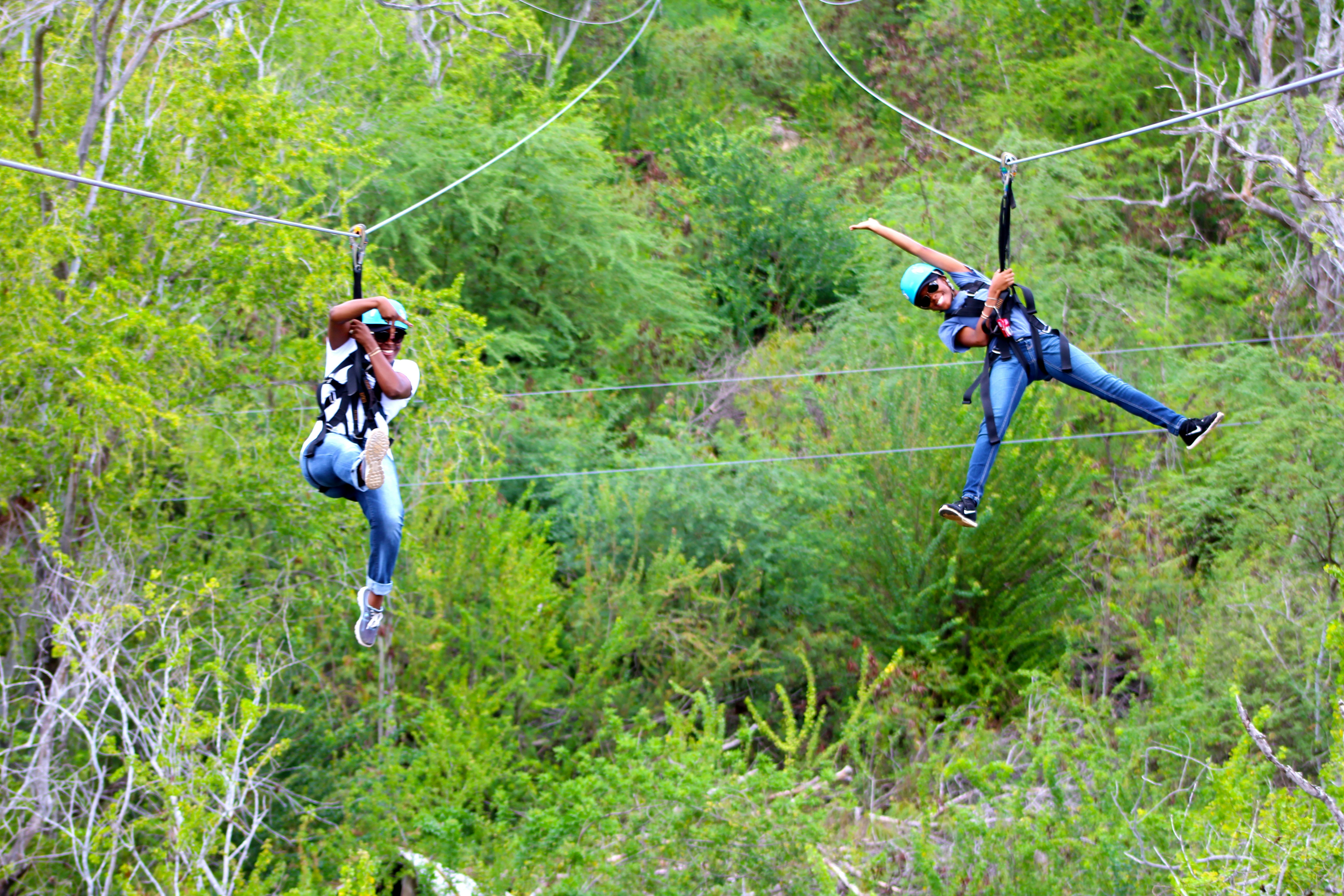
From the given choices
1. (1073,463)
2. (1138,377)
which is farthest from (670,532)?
(1138,377)

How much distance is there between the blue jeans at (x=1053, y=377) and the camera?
303 inches

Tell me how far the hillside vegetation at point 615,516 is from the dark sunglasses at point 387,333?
5267 millimetres

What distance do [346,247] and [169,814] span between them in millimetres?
7328

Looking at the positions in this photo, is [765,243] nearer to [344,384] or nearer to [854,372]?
[854,372]

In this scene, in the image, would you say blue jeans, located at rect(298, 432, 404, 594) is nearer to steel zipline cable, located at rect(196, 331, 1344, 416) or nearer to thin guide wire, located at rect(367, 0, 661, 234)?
thin guide wire, located at rect(367, 0, 661, 234)

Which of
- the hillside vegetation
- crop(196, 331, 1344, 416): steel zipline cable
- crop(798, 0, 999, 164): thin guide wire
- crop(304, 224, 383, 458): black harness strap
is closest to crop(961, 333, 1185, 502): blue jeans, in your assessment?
crop(798, 0, 999, 164): thin guide wire

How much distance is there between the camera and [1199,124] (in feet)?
60.1

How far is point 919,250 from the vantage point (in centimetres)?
762

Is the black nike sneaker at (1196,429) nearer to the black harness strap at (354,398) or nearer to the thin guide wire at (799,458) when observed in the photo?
the black harness strap at (354,398)

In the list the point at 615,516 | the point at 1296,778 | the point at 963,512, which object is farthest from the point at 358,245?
the point at 615,516

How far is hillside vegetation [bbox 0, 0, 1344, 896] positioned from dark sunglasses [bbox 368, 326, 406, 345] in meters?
5.27

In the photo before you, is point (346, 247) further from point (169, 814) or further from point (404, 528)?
point (169, 814)

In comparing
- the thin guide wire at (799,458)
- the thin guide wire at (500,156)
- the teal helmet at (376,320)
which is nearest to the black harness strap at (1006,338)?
the teal helmet at (376,320)

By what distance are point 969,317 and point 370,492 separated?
3.27 meters
